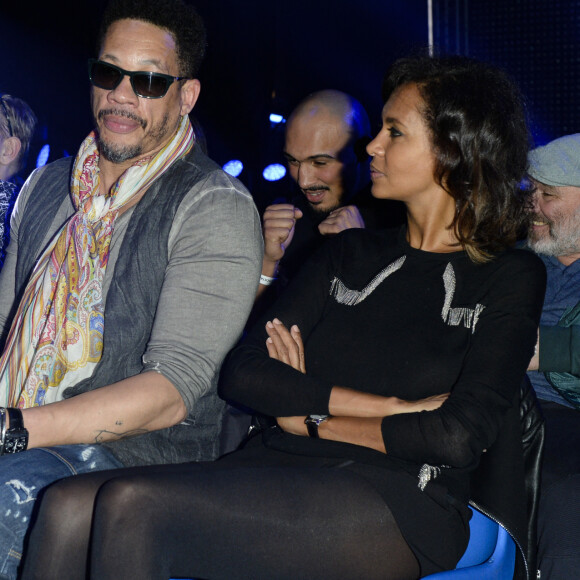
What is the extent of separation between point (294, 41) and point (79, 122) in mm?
1632

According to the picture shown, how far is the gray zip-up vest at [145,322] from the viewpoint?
1.96m

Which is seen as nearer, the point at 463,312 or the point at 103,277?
the point at 463,312

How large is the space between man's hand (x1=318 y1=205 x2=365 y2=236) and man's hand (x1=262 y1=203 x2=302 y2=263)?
11 cm

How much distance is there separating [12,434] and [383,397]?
0.80 metres

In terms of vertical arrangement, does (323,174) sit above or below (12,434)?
above

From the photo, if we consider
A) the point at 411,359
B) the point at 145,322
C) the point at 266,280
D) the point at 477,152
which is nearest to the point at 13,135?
the point at 266,280

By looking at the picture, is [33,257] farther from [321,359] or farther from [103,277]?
[321,359]

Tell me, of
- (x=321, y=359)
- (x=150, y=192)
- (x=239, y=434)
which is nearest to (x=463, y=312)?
(x=321, y=359)

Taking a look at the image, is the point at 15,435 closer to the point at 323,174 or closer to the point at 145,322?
the point at 145,322

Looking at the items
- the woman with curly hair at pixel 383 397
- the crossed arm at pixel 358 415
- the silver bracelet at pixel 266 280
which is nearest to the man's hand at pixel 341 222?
the silver bracelet at pixel 266 280

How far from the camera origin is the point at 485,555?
1.77m

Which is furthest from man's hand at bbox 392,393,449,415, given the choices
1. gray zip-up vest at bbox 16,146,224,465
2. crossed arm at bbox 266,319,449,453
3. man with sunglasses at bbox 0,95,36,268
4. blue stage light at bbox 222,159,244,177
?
blue stage light at bbox 222,159,244,177

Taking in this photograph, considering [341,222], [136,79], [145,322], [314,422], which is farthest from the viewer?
[341,222]

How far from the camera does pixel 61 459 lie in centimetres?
180
